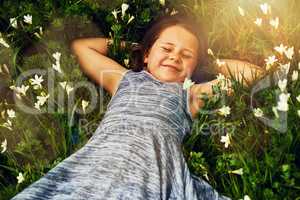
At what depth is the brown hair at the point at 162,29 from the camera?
409 centimetres

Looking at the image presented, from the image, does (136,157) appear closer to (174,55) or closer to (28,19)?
(174,55)

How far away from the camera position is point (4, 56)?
4203 mm

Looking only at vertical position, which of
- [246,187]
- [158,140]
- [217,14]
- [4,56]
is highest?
[217,14]

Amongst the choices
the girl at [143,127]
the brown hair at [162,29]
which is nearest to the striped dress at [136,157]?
the girl at [143,127]

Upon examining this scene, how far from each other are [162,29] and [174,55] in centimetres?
35

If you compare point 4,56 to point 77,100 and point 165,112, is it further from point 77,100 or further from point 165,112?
point 165,112

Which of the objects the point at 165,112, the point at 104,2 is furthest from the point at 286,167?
the point at 104,2

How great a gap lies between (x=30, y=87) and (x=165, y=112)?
124cm

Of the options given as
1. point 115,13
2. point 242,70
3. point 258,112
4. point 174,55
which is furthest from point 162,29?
point 258,112

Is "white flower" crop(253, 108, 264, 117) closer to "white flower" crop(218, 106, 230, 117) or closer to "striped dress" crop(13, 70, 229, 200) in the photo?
"white flower" crop(218, 106, 230, 117)

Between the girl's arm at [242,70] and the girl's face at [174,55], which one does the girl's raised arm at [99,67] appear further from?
the girl's arm at [242,70]

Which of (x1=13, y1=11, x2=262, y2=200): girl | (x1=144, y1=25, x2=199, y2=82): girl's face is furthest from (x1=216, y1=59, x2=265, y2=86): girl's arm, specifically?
(x1=144, y1=25, x2=199, y2=82): girl's face

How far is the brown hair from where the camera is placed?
4.09m

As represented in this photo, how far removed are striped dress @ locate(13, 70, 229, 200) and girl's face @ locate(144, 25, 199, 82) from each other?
0.08 m
